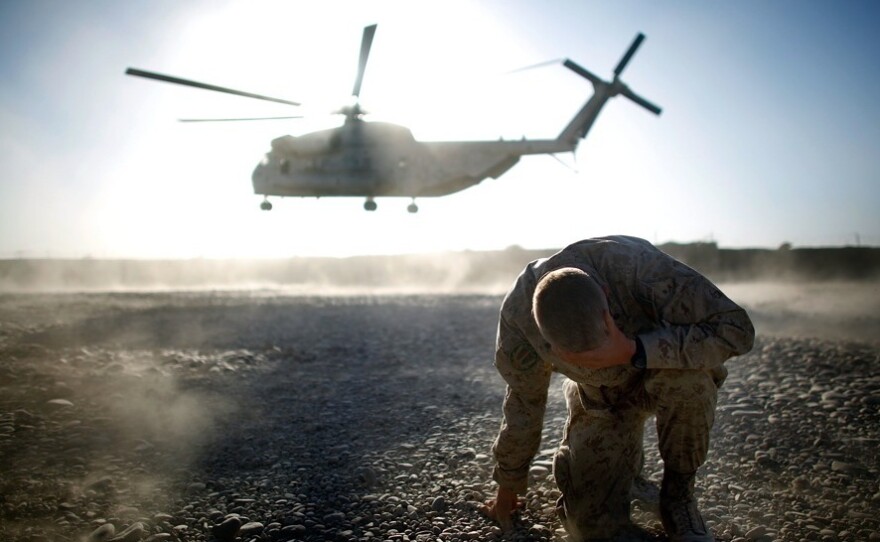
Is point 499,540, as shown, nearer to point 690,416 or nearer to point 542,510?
point 542,510

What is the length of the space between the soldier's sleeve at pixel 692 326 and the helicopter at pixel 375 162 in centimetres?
1165

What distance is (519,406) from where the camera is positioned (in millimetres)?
2637

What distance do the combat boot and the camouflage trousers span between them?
61 millimetres

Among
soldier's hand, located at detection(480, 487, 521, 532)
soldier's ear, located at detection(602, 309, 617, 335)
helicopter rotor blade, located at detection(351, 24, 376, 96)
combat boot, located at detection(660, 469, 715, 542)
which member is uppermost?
helicopter rotor blade, located at detection(351, 24, 376, 96)

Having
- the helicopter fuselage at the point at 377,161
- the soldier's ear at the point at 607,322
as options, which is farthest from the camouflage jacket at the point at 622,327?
the helicopter fuselage at the point at 377,161

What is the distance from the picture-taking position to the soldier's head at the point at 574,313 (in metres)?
1.93

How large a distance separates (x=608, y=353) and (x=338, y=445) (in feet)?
7.90

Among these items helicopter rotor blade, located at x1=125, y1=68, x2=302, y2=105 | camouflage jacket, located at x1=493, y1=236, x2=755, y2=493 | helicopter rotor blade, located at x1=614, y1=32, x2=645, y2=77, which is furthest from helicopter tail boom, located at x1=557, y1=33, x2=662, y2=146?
camouflage jacket, located at x1=493, y1=236, x2=755, y2=493

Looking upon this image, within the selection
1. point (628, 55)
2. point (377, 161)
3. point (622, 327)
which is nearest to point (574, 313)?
point (622, 327)

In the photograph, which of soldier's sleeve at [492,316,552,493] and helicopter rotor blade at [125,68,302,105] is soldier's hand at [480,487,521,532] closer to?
soldier's sleeve at [492,316,552,493]

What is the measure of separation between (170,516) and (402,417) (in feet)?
6.38

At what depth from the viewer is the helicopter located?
1333 centimetres

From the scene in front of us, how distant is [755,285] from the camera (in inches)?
774

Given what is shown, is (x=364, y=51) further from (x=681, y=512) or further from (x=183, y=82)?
(x=681, y=512)
